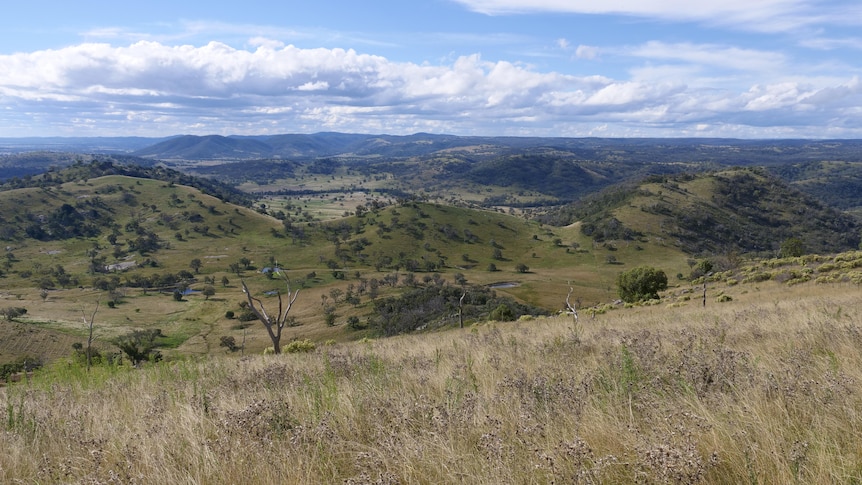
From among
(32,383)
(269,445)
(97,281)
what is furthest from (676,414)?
(97,281)

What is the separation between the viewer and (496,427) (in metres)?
4.17

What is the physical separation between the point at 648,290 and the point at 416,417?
4981 cm

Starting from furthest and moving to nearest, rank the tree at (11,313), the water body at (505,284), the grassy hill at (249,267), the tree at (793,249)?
the water body at (505,284)
the grassy hill at (249,267)
the tree at (11,313)
the tree at (793,249)

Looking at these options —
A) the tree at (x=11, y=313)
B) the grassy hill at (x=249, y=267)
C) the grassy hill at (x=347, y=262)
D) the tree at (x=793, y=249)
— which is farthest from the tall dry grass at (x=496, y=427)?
the tree at (x=11, y=313)

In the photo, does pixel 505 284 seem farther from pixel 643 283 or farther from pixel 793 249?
pixel 643 283

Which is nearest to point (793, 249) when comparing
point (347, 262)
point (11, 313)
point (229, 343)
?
point (229, 343)

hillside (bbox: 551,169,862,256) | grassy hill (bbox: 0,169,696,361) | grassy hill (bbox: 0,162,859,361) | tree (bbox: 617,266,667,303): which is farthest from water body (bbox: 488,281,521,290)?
hillside (bbox: 551,169,862,256)

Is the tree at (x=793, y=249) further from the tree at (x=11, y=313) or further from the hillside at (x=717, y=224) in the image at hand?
the tree at (x=11, y=313)

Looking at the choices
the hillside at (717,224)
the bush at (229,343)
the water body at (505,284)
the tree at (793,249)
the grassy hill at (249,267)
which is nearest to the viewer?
the tree at (793,249)

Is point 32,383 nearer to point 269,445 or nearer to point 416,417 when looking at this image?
point 269,445

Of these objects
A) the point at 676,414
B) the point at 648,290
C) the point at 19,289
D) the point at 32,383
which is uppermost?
the point at 676,414

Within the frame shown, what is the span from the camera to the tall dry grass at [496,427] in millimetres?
3330

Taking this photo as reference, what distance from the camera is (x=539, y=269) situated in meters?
140

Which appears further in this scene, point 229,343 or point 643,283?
point 229,343
